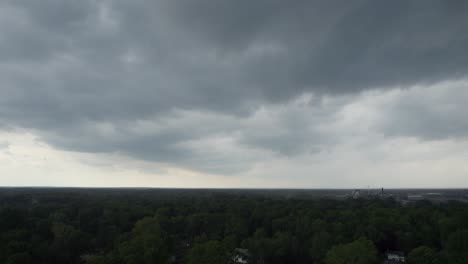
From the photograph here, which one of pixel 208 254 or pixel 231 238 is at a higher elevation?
pixel 208 254

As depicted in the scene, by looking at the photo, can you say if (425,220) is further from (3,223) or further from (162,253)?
(3,223)

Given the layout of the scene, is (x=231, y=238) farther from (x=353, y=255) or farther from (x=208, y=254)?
(x=353, y=255)

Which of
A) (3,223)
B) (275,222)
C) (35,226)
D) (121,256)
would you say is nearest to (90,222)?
(35,226)

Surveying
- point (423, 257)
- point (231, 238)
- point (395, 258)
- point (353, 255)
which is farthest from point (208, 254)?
point (395, 258)

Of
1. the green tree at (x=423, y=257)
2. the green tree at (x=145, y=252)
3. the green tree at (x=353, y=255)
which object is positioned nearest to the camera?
the green tree at (x=145, y=252)

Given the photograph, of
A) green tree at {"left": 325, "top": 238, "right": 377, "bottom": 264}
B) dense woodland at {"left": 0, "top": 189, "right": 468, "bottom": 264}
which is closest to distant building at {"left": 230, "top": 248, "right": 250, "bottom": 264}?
dense woodland at {"left": 0, "top": 189, "right": 468, "bottom": 264}

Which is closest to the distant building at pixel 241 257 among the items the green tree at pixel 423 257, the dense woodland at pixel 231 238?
the dense woodland at pixel 231 238

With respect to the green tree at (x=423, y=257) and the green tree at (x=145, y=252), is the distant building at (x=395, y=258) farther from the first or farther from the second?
the green tree at (x=145, y=252)

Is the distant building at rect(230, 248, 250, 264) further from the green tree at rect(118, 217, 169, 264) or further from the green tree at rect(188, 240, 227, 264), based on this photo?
the green tree at rect(118, 217, 169, 264)
